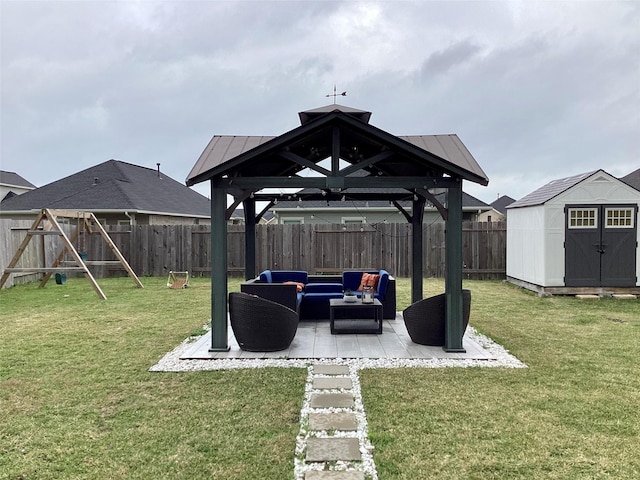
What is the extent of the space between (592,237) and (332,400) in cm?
867

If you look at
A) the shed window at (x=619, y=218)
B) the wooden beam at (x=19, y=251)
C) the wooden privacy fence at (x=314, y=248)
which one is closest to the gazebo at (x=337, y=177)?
the shed window at (x=619, y=218)

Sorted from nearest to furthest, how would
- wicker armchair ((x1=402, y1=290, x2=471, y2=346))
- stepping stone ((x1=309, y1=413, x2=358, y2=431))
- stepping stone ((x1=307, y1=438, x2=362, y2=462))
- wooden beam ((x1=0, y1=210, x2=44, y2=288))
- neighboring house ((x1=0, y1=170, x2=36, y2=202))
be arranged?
stepping stone ((x1=307, y1=438, x2=362, y2=462)) < stepping stone ((x1=309, y1=413, x2=358, y2=431)) < wicker armchair ((x1=402, y1=290, x2=471, y2=346)) < wooden beam ((x1=0, y1=210, x2=44, y2=288)) < neighboring house ((x1=0, y1=170, x2=36, y2=202))

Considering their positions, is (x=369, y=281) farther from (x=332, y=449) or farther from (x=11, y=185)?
(x=11, y=185)

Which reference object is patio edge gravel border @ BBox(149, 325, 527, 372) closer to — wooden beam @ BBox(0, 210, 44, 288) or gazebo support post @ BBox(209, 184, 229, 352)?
gazebo support post @ BBox(209, 184, 229, 352)

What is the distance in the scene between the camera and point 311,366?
4961 millimetres

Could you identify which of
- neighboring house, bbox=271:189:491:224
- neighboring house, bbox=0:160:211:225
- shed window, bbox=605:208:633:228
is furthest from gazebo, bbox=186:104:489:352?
neighboring house, bbox=0:160:211:225

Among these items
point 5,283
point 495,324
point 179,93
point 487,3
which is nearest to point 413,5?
point 487,3

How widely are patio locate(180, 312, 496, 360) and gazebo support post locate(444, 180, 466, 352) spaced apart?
219 millimetres

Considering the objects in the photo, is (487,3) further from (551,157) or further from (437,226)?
(551,157)

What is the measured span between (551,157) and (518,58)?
5849 millimetres

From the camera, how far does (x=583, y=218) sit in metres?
10.0

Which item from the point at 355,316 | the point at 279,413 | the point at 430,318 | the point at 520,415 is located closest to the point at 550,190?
the point at 355,316

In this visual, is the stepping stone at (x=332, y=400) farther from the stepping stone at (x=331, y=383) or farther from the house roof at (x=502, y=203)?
the house roof at (x=502, y=203)

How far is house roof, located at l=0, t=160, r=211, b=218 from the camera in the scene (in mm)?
16141
